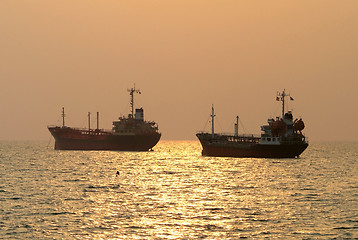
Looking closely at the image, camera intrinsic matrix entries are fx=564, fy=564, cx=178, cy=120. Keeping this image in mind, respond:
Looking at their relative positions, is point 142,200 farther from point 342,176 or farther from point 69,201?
point 342,176

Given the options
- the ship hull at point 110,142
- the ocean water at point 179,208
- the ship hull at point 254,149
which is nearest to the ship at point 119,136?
the ship hull at point 110,142

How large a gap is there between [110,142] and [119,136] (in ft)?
16.1

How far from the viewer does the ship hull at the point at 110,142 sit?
171000 mm

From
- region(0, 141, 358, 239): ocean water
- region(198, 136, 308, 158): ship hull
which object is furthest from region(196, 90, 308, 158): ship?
region(0, 141, 358, 239): ocean water

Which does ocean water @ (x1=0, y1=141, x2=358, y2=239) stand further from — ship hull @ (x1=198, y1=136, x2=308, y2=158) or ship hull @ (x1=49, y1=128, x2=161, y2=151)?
ship hull @ (x1=49, y1=128, x2=161, y2=151)

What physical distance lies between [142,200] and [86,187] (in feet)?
48.2

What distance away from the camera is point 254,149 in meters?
120

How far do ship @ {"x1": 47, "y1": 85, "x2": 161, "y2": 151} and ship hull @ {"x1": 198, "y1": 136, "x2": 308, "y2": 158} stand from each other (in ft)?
134

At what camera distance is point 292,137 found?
11519 cm

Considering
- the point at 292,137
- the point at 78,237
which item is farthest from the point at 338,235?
the point at 292,137

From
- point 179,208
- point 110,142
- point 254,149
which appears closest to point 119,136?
point 110,142

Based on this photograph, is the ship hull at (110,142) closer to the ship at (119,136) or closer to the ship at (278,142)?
the ship at (119,136)

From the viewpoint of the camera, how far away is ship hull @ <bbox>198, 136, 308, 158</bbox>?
11569 centimetres

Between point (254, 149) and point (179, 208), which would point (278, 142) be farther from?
point (179, 208)
